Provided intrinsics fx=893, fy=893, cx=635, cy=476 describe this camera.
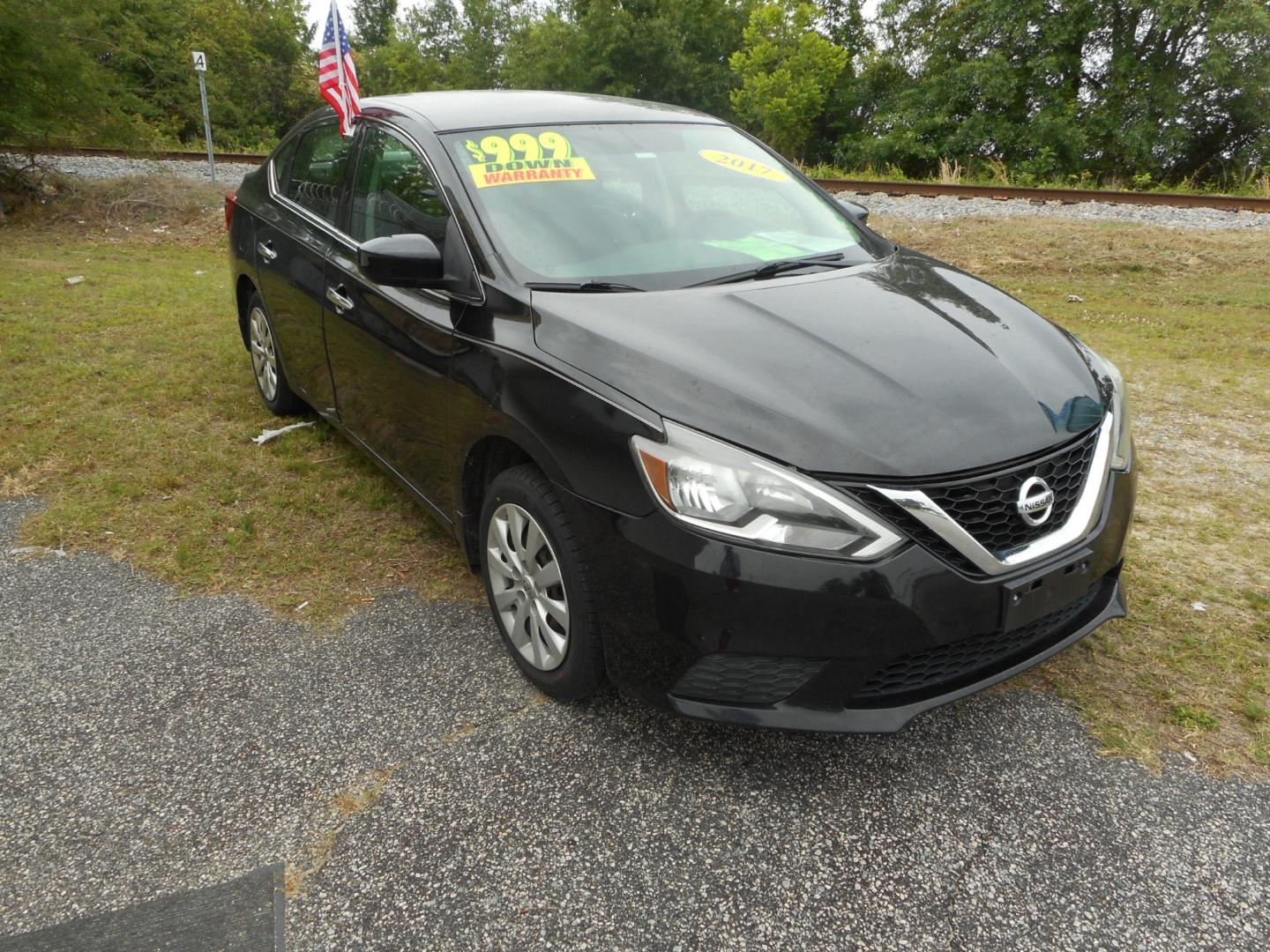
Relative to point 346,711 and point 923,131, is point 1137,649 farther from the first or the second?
point 923,131

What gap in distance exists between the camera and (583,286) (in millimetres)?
2625

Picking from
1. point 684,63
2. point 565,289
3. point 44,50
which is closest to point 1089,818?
point 565,289

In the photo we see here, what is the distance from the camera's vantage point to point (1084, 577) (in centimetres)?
225

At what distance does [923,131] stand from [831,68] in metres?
7.70

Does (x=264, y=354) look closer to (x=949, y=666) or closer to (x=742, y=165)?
(x=742, y=165)

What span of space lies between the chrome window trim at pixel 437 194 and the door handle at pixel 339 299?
18 centimetres

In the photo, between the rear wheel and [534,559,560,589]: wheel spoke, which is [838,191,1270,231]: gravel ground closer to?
the rear wheel

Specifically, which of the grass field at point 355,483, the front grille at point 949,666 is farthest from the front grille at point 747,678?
the grass field at point 355,483

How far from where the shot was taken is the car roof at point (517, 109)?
10.6 feet

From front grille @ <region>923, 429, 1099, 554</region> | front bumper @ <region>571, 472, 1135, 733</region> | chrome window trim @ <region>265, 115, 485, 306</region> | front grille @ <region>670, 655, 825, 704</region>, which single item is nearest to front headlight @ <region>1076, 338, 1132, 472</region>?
front bumper @ <region>571, 472, 1135, 733</region>

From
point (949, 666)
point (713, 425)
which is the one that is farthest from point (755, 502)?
point (949, 666)

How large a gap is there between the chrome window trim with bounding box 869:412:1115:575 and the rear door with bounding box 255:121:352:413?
262 cm

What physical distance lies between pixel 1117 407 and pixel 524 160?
2.01m

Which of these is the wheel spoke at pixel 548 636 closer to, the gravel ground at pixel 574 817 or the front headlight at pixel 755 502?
the gravel ground at pixel 574 817
